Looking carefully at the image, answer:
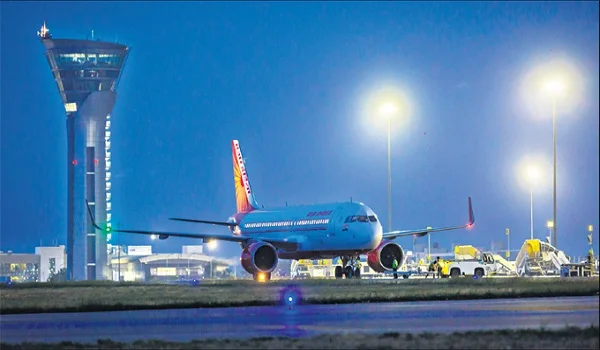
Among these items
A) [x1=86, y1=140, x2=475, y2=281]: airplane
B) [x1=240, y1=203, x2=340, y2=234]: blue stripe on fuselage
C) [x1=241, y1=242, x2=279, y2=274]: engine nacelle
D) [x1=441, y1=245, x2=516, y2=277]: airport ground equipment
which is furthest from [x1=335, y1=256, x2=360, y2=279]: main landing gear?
[x1=441, y1=245, x2=516, y2=277]: airport ground equipment

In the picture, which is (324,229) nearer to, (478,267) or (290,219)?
(290,219)

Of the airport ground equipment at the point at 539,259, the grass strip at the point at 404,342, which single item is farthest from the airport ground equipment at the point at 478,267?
the grass strip at the point at 404,342

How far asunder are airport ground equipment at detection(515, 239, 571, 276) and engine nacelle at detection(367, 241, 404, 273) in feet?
57.2

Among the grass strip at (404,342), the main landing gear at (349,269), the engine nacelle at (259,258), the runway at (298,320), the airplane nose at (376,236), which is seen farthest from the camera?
the main landing gear at (349,269)

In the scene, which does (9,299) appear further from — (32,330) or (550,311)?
(550,311)

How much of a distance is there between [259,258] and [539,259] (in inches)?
1048

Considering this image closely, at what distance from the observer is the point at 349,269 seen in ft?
238

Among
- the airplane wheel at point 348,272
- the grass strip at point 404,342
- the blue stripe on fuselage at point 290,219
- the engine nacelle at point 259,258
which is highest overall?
the blue stripe on fuselage at point 290,219

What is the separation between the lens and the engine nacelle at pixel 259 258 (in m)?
70.8

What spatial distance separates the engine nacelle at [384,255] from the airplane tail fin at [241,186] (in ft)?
58.8

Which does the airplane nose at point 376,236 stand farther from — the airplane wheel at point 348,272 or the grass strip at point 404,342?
the grass strip at point 404,342

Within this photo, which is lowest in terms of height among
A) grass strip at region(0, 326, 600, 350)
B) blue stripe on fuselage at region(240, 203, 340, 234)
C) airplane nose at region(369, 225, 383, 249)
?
grass strip at region(0, 326, 600, 350)

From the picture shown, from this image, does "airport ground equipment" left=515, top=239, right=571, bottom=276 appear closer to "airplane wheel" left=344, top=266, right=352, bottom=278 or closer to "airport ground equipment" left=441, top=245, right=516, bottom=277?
"airport ground equipment" left=441, top=245, right=516, bottom=277

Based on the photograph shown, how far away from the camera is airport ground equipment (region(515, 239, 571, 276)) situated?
3472 inches
